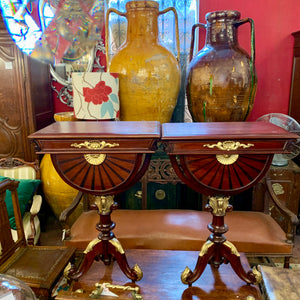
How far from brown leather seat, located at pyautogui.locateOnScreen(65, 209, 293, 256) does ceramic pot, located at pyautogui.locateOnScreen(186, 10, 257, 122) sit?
70 centimetres

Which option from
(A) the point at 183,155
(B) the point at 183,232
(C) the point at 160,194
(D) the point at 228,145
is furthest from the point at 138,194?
(D) the point at 228,145

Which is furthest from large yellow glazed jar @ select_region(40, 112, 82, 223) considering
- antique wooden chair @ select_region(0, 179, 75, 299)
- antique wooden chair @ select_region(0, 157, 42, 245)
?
antique wooden chair @ select_region(0, 179, 75, 299)

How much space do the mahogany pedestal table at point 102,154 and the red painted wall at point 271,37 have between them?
1590mm

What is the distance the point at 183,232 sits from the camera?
1833 mm

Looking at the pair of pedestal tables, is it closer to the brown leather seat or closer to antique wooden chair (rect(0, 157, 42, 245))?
the brown leather seat

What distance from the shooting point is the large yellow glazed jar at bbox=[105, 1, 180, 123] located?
1.82 m

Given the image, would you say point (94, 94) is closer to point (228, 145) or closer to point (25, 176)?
point (228, 145)

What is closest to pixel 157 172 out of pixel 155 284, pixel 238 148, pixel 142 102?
pixel 142 102

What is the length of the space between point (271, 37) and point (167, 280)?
2137 mm

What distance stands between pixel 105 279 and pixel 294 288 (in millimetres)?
894

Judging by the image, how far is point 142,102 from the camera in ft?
6.10

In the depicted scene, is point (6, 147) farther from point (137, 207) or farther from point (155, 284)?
point (155, 284)

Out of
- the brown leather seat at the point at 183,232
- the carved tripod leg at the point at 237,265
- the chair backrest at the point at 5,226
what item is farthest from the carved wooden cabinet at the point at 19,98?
the carved tripod leg at the point at 237,265

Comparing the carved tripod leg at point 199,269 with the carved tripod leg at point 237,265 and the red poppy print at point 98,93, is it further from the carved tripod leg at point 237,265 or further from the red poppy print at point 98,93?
the red poppy print at point 98,93
